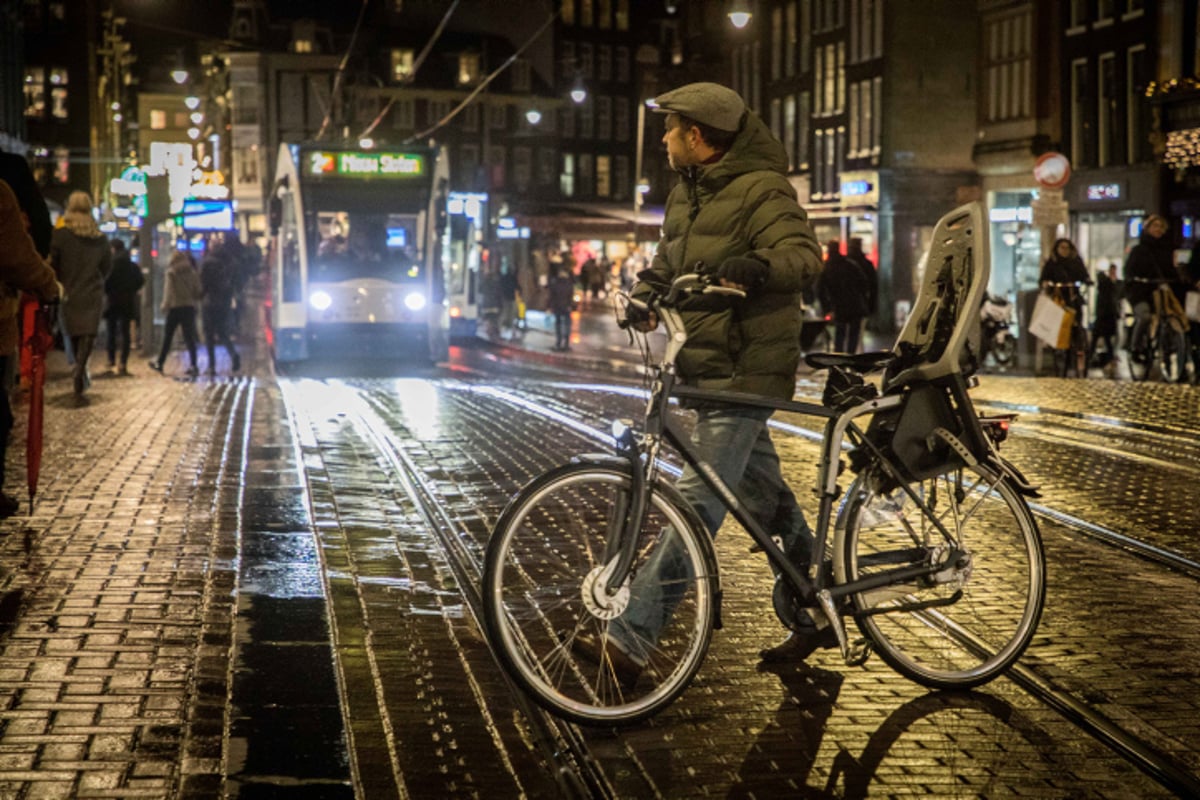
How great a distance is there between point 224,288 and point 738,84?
1531 inches

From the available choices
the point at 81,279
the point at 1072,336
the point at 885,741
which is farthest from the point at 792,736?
the point at 1072,336

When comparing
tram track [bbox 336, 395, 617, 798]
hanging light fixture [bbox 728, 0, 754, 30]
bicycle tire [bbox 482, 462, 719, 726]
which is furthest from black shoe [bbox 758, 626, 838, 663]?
hanging light fixture [bbox 728, 0, 754, 30]

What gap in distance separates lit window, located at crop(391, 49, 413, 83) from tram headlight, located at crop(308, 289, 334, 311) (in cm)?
6977

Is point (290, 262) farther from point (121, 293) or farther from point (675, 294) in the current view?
point (675, 294)

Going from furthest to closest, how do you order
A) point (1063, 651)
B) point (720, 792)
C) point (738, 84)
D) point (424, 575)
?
point (738, 84) → point (424, 575) → point (1063, 651) → point (720, 792)

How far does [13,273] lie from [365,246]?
63.4 feet

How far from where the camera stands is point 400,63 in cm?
9731

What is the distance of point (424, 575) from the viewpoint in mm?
8133

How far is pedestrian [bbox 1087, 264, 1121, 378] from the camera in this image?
24906mm

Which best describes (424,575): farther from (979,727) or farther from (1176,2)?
(1176,2)

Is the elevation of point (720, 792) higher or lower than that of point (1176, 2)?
lower

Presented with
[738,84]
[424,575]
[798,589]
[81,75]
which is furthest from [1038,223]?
[81,75]

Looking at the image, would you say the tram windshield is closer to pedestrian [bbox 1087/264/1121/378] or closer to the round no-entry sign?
the round no-entry sign

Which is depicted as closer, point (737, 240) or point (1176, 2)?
point (737, 240)
